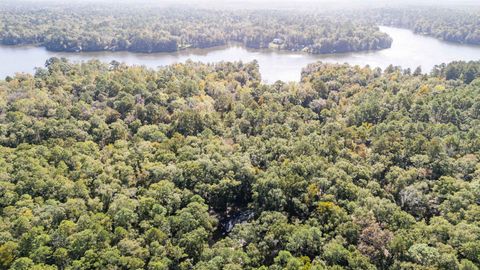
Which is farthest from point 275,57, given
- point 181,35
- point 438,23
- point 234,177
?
point 438,23

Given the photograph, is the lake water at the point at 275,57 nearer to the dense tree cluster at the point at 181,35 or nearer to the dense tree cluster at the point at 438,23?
the dense tree cluster at the point at 181,35

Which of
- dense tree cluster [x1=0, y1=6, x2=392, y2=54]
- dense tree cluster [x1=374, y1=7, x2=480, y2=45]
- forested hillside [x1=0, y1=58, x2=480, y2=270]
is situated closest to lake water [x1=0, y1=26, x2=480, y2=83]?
dense tree cluster [x1=0, y1=6, x2=392, y2=54]

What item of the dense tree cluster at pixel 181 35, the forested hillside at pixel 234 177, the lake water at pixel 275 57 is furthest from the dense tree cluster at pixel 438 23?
the forested hillside at pixel 234 177

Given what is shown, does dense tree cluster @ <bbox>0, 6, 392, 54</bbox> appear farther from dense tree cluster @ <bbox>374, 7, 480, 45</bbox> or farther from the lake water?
dense tree cluster @ <bbox>374, 7, 480, 45</bbox>

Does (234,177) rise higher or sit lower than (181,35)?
lower

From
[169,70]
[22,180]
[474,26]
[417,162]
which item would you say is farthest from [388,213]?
[474,26]

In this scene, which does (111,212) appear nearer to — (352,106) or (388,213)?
(388,213)

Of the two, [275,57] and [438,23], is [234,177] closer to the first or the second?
[275,57]
